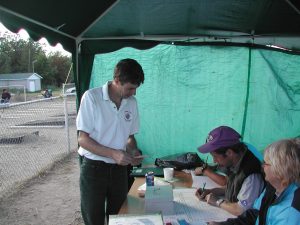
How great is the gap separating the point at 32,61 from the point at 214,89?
5866 cm

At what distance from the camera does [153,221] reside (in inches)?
68.2

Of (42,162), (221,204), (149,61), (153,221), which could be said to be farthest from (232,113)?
(42,162)

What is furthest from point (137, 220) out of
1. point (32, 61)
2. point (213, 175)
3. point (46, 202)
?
point (32, 61)

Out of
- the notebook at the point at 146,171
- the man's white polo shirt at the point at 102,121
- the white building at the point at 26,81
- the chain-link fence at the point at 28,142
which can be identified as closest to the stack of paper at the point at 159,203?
the man's white polo shirt at the point at 102,121

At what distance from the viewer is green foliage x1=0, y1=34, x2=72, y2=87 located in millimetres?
55531

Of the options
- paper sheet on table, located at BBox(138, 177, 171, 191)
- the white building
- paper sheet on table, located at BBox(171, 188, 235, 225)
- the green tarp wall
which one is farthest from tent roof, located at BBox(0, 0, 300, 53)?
the white building

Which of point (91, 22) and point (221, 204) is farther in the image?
point (91, 22)

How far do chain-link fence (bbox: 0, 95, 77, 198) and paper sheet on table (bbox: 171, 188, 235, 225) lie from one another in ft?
12.1

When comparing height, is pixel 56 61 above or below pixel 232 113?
above

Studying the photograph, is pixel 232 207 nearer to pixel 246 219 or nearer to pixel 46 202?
pixel 246 219

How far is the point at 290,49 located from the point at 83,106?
2.70 m

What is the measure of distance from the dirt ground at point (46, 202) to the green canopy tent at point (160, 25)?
64.3 inches

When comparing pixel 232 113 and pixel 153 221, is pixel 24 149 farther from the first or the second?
pixel 153 221

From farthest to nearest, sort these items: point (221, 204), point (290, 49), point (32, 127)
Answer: point (32, 127) → point (290, 49) → point (221, 204)
